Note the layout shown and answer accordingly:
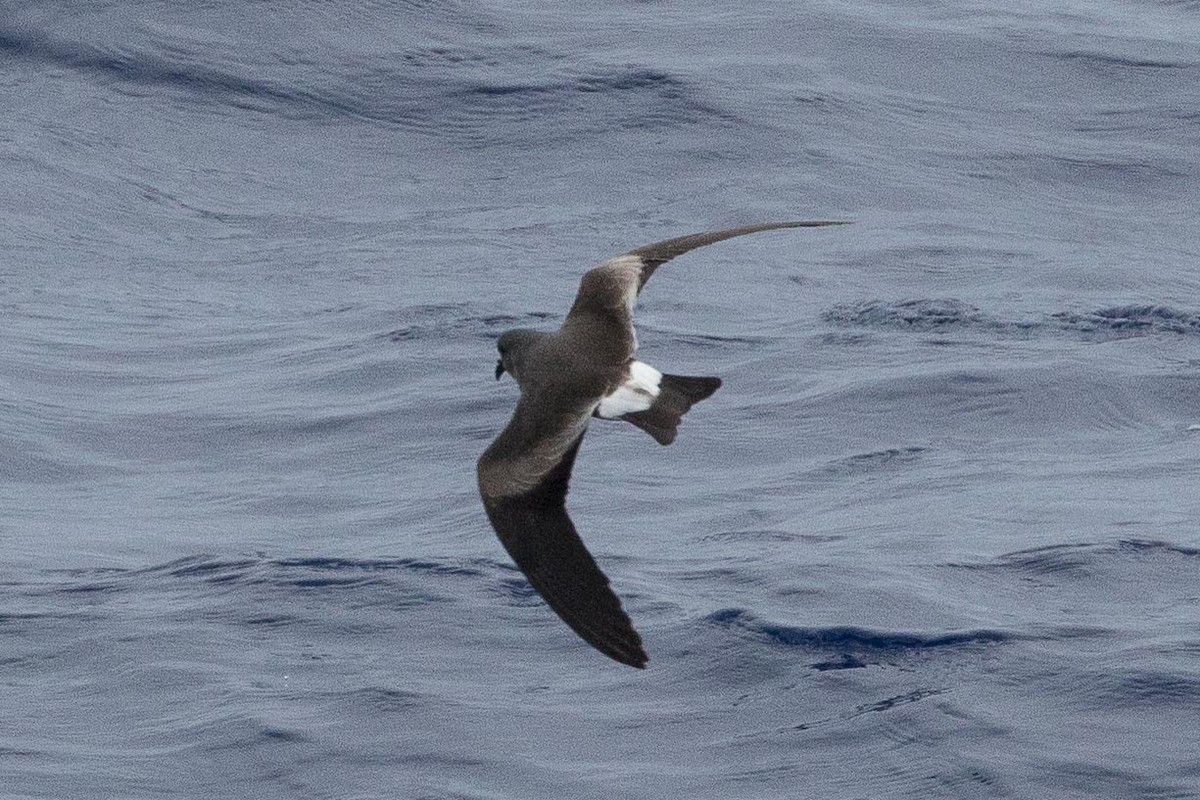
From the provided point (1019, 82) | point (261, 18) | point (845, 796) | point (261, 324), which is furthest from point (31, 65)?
point (845, 796)

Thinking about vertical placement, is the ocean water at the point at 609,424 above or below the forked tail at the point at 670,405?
below

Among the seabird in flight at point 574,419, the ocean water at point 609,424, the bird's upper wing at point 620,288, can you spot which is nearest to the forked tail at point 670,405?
the seabird in flight at point 574,419

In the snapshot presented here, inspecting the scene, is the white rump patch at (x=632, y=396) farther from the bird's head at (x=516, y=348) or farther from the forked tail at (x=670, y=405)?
the bird's head at (x=516, y=348)

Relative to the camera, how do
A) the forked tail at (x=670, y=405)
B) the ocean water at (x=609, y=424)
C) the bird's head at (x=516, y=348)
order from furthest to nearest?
the ocean water at (x=609, y=424) → the bird's head at (x=516, y=348) → the forked tail at (x=670, y=405)

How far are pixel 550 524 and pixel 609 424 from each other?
5.68 m

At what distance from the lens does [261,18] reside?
16641 millimetres

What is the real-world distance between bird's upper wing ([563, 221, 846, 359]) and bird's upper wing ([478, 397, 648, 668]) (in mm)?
724

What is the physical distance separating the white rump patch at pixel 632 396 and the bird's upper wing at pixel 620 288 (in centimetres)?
34

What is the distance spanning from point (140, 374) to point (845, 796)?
20.2ft

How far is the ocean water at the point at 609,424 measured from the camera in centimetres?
824

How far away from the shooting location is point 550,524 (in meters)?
6.02

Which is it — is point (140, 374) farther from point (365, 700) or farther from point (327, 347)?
point (365, 700)

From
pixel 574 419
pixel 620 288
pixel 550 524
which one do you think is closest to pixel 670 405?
pixel 574 419

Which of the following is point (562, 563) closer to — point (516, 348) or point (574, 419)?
point (574, 419)
